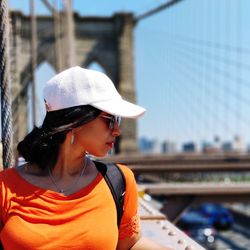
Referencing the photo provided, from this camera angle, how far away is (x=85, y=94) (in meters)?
1.45

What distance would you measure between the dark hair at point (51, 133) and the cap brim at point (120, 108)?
0.02 m

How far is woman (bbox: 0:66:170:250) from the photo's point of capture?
54.3 inches

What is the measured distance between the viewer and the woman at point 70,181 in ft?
4.53

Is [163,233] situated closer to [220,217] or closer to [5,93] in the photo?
[5,93]

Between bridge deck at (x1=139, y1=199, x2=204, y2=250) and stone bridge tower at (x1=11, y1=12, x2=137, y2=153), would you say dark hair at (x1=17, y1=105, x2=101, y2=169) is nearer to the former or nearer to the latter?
bridge deck at (x1=139, y1=199, x2=204, y2=250)

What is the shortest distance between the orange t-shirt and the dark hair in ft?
0.28

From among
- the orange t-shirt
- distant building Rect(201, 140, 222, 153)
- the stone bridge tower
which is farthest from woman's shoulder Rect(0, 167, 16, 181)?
distant building Rect(201, 140, 222, 153)

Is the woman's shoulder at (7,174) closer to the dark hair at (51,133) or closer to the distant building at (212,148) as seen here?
the dark hair at (51,133)

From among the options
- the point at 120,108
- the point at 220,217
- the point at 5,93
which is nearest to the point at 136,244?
the point at 120,108

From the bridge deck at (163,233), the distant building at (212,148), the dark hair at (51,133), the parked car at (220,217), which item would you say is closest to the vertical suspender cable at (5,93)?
the dark hair at (51,133)

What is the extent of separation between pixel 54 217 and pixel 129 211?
0.70 feet

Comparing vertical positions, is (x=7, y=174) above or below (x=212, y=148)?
above

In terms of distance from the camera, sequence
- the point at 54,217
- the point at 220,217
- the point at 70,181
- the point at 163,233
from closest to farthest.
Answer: the point at 54,217 < the point at 70,181 < the point at 163,233 < the point at 220,217

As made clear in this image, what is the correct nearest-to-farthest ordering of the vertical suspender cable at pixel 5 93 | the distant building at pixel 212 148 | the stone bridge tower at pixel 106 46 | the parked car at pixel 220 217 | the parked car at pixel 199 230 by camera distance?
the vertical suspender cable at pixel 5 93
the parked car at pixel 199 230
the parked car at pixel 220 217
the stone bridge tower at pixel 106 46
the distant building at pixel 212 148
